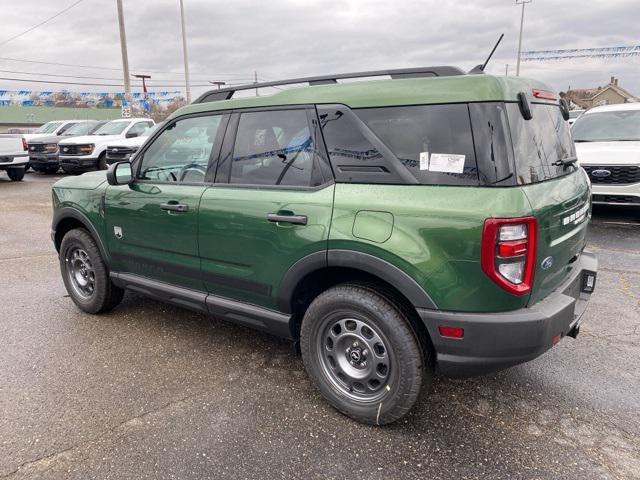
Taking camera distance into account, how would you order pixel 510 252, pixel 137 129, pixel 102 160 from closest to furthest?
pixel 510 252, pixel 102 160, pixel 137 129

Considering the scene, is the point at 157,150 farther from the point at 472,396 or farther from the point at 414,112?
the point at 472,396

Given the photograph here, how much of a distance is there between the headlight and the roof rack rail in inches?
487

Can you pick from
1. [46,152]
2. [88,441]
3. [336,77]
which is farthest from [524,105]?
[46,152]

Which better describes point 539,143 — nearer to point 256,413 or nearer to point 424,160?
point 424,160

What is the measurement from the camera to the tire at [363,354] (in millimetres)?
2486

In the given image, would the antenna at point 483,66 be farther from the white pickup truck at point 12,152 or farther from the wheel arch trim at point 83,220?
the white pickup truck at point 12,152

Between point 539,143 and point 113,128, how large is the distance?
15.9 meters

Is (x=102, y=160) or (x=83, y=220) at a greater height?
(x=83, y=220)

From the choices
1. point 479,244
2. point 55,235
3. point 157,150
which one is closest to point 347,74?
point 479,244

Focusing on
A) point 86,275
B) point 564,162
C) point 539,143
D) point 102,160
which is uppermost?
point 539,143

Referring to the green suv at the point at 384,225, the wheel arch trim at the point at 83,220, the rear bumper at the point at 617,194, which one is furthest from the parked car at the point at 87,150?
the rear bumper at the point at 617,194

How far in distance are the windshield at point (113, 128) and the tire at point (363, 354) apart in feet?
48.9

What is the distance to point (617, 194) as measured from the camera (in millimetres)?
7172

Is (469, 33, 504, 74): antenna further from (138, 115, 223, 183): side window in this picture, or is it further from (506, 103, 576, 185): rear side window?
(138, 115, 223, 183): side window
